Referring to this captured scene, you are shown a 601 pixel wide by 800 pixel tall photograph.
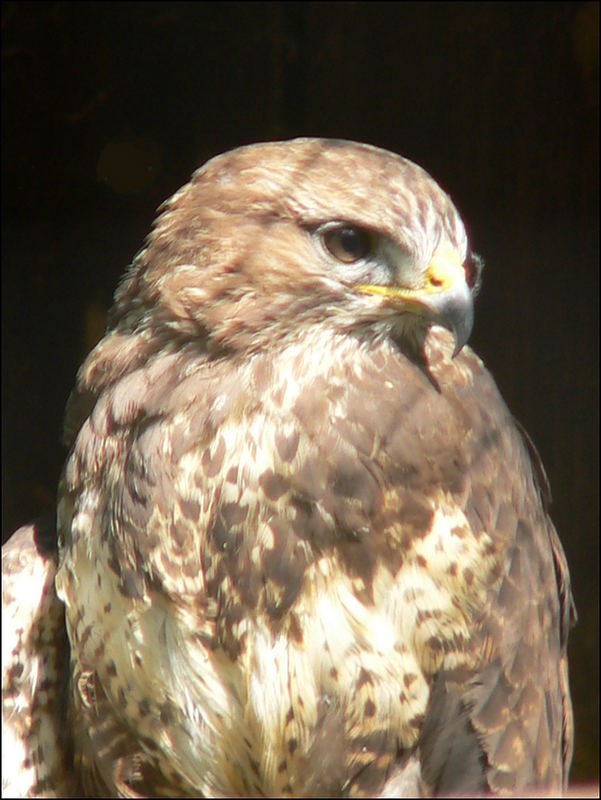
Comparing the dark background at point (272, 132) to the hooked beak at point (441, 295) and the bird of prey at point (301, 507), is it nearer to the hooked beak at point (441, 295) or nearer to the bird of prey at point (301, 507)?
the bird of prey at point (301, 507)

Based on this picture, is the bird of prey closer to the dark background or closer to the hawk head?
the hawk head

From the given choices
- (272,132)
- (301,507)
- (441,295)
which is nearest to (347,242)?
(441,295)

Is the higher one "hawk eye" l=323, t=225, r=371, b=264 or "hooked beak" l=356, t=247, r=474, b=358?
"hawk eye" l=323, t=225, r=371, b=264

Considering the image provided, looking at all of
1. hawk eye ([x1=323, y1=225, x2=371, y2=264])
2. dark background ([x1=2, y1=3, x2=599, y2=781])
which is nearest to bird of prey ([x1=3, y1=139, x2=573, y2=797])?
hawk eye ([x1=323, y1=225, x2=371, y2=264])

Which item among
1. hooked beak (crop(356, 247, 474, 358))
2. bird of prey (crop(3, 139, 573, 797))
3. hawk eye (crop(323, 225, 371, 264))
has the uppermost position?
hawk eye (crop(323, 225, 371, 264))

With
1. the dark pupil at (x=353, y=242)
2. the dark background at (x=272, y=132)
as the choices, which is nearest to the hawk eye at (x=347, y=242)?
the dark pupil at (x=353, y=242)

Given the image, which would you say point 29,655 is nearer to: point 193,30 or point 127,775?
point 127,775
